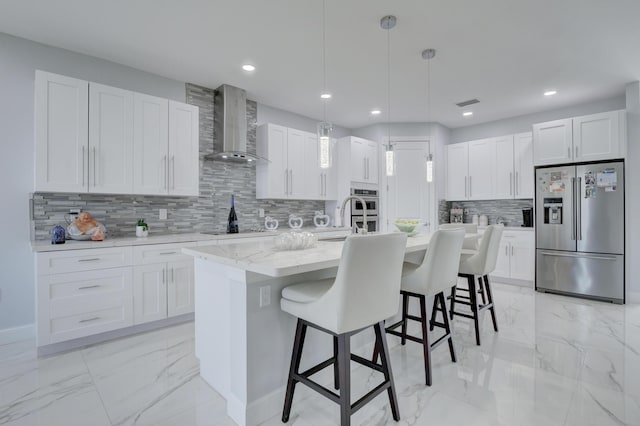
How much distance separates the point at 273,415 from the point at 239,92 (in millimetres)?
3531

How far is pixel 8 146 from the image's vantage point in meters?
2.77

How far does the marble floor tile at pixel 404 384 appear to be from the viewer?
5.74 feet

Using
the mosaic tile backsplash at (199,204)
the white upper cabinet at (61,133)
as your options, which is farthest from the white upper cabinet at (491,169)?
the white upper cabinet at (61,133)

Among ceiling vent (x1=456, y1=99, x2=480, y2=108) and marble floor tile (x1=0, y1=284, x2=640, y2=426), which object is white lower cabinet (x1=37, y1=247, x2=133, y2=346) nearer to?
marble floor tile (x1=0, y1=284, x2=640, y2=426)

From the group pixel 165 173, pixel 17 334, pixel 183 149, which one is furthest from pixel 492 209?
pixel 17 334

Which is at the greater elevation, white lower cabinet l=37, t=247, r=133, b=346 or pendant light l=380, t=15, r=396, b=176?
pendant light l=380, t=15, r=396, b=176

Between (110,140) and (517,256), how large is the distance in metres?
5.46

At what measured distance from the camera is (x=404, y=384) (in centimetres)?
207

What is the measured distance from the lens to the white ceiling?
242cm

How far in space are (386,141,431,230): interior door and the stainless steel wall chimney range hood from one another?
2.66 meters

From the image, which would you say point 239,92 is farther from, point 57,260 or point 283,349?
point 283,349

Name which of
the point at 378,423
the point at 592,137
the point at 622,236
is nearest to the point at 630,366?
the point at 378,423

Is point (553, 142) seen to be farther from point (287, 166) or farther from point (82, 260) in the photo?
point (82, 260)

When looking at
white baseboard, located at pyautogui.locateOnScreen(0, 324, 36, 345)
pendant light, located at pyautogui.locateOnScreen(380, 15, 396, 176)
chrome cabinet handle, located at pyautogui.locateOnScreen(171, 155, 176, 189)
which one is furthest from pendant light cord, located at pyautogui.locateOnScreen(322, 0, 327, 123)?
white baseboard, located at pyautogui.locateOnScreen(0, 324, 36, 345)
